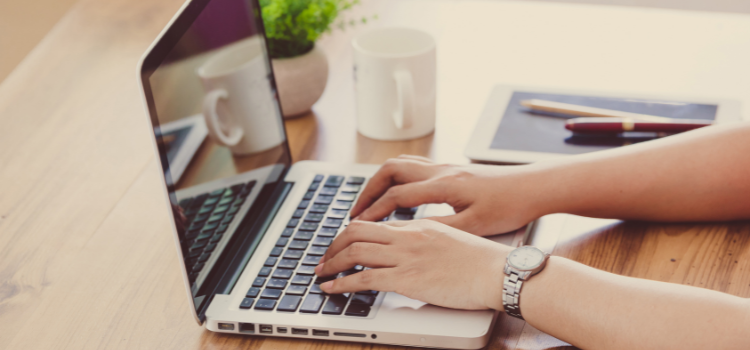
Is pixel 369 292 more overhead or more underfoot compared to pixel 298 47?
more underfoot

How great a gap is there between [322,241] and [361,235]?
8 cm

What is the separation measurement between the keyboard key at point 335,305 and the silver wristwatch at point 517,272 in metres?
0.16

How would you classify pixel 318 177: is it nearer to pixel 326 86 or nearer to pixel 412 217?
pixel 412 217

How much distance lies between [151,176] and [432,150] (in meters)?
0.42

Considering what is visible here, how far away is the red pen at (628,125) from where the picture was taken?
0.96 meters

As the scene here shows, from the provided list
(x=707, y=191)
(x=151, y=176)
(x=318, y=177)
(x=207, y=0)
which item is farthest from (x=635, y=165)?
(x=151, y=176)

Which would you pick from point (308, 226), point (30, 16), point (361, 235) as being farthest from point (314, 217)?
point (30, 16)

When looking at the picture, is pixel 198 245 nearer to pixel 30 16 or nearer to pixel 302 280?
pixel 302 280

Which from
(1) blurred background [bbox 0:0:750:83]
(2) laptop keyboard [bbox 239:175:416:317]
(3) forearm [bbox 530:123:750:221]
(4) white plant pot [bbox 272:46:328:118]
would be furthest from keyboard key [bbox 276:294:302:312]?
(1) blurred background [bbox 0:0:750:83]

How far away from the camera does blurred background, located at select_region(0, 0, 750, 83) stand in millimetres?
2166

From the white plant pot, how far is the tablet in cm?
27

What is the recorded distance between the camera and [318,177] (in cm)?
93

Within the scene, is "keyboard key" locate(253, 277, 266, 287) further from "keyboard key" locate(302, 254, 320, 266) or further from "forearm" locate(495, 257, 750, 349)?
"forearm" locate(495, 257, 750, 349)

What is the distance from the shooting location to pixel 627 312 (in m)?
0.63
